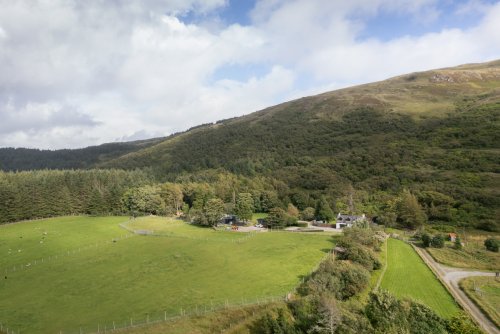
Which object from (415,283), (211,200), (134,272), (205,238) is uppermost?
(211,200)

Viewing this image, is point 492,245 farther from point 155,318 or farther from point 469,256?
point 155,318

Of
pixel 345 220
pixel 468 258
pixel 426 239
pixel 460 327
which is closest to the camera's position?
pixel 460 327

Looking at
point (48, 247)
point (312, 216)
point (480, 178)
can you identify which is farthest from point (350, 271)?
point (480, 178)

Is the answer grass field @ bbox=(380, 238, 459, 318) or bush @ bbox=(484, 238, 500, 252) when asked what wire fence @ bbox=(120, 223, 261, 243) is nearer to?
grass field @ bbox=(380, 238, 459, 318)

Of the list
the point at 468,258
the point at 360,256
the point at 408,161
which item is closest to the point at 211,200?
the point at 360,256

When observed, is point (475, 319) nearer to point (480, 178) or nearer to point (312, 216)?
point (312, 216)

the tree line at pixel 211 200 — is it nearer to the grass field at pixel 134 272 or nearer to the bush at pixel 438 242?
the bush at pixel 438 242
